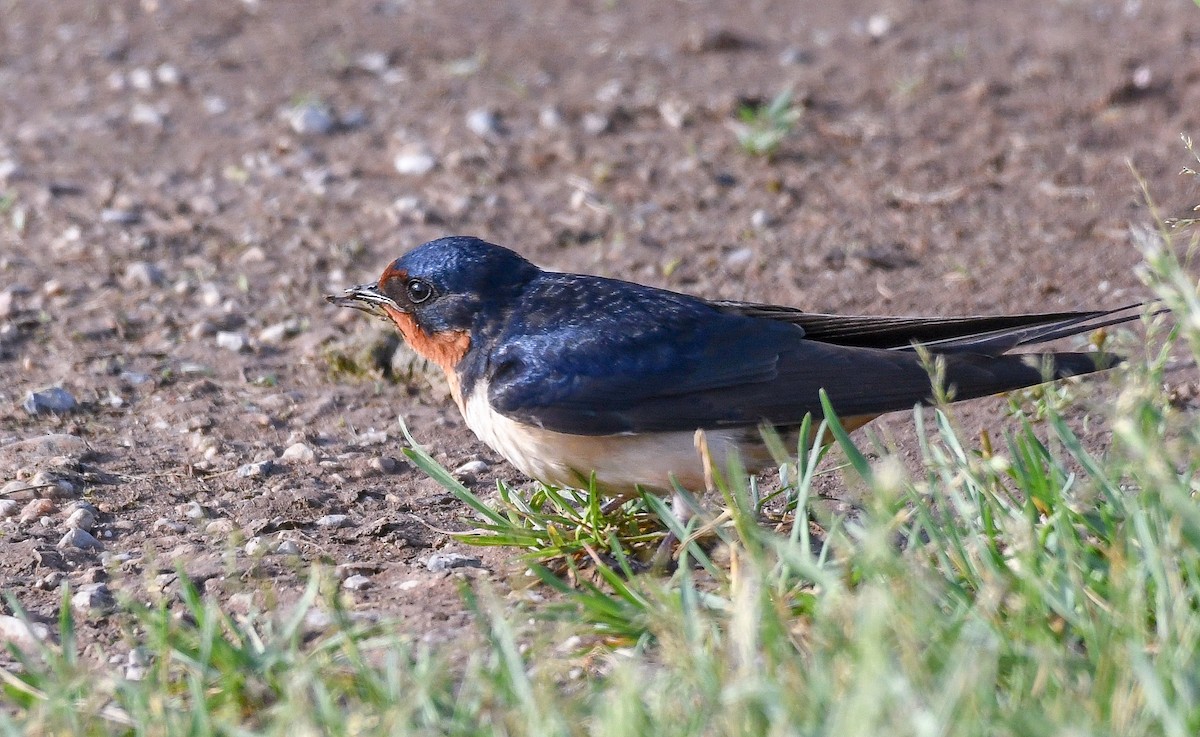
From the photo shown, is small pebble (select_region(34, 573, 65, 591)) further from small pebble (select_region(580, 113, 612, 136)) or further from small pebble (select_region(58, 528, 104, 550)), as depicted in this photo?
small pebble (select_region(580, 113, 612, 136))

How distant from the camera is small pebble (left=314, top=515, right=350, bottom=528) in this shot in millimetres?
4184

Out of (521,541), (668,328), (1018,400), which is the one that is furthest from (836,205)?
(521,541)

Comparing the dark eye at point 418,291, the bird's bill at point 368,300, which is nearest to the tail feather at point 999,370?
the dark eye at point 418,291

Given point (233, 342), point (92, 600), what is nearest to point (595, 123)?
point (233, 342)

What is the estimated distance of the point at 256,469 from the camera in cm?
454

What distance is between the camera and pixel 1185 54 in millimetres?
7770

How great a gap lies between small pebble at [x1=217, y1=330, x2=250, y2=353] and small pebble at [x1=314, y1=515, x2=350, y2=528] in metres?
1.56

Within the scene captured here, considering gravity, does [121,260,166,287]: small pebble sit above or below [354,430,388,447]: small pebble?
above

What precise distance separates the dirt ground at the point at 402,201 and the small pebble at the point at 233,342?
0.01 m

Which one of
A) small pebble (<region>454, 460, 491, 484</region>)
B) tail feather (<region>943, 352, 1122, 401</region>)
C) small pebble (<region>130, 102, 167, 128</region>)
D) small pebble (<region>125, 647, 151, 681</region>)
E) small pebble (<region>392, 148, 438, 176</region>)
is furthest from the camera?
small pebble (<region>130, 102, 167, 128</region>)

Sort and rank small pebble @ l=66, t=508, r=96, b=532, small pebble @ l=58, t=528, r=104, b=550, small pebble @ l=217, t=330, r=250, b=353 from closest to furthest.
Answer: small pebble @ l=58, t=528, r=104, b=550
small pebble @ l=66, t=508, r=96, b=532
small pebble @ l=217, t=330, r=250, b=353

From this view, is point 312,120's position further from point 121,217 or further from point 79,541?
point 79,541

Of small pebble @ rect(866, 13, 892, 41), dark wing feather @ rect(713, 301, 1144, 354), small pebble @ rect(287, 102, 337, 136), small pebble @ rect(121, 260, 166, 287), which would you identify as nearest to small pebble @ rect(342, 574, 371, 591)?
dark wing feather @ rect(713, 301, 1144, 354)

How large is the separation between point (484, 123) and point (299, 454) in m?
3.18
